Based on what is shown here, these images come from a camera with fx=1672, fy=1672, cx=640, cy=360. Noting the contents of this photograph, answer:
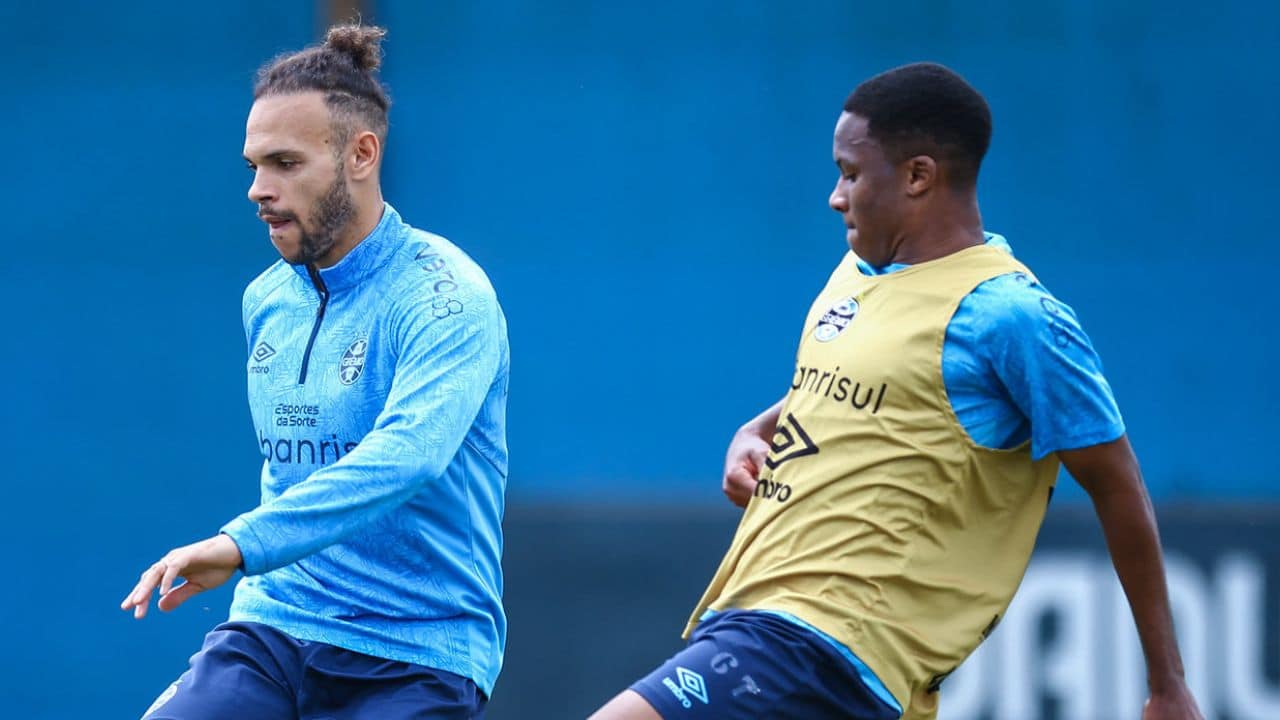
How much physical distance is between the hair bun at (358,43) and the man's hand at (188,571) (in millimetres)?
1297

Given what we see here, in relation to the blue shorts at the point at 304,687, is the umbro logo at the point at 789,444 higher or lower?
higher

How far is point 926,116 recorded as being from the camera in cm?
339

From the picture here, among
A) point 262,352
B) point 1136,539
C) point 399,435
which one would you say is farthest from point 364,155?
point 1136,539

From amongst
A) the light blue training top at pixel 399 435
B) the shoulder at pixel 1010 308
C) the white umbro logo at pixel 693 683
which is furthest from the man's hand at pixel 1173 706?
the light blue training top at pixel 399 435

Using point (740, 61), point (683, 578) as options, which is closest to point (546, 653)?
point (683, 578)

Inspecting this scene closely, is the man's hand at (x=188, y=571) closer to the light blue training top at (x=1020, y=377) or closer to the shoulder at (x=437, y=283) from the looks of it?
the shoulder at (x=437, y=283)

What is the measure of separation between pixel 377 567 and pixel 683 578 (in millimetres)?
3267

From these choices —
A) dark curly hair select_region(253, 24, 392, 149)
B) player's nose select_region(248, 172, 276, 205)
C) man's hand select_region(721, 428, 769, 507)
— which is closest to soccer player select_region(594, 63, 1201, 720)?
man's hand select_region(721, 428, 769, 507)

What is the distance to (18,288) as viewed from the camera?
7863 millimetres

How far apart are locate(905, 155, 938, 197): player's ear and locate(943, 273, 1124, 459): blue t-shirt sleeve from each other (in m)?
0.26

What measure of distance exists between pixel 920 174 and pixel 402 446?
1171 millimetres

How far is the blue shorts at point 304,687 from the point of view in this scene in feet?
11.1

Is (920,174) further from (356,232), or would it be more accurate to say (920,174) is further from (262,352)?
(262,352)

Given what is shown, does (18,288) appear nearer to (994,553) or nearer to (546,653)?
(546,653)
